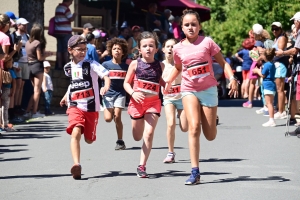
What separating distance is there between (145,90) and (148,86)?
0.06 m

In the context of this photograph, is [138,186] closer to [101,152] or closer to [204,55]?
Answer: [204,55]

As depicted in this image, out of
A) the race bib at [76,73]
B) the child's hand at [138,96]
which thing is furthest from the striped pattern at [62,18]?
the child's hand at [138,96]

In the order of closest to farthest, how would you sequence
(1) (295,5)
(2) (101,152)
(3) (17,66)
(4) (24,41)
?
(2) (101,152) < (3) (17,66) < (4) (24,41) < (1) (295,5)

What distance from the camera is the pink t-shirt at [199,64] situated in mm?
9711

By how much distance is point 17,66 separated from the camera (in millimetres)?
17250

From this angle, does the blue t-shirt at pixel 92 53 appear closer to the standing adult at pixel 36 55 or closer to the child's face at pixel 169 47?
the standing adult at pixel 36 55

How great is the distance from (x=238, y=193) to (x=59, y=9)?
46.0ft

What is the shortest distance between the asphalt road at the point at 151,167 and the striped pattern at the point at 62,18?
20.7 feet

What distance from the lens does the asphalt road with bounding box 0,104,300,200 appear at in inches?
355

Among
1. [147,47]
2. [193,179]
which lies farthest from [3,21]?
[193,179]

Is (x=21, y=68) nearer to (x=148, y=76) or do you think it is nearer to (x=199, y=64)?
(x=148, y=76)

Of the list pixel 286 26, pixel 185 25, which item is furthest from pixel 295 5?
pixel 185 25

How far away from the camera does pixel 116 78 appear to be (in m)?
13.5

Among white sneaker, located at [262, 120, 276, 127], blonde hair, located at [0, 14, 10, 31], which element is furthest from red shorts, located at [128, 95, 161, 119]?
white sneaker, located at [262, 120, 276, 127]
